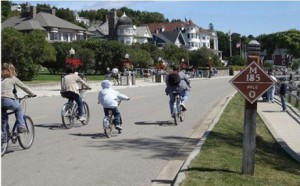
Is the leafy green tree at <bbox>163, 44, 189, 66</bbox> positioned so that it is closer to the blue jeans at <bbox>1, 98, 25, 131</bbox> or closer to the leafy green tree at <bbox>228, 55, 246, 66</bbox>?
the leafy green tree at <bbox>228, 55, 246, 66</bbox>

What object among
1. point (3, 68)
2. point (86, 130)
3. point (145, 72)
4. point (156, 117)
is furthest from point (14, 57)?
point (3, 68)

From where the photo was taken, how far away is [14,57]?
4241 cm

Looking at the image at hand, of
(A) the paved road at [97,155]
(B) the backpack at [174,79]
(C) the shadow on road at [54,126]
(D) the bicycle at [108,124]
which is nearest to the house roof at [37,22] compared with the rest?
(C) the shadow on road at [54,126]

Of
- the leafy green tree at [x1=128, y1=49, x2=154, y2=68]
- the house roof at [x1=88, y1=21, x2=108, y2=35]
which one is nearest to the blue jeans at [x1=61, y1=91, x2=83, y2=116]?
the leafy green tree at [x1=128, y1=49, x2=154, y2=68]

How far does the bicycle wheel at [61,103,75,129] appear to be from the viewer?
13.1 meters

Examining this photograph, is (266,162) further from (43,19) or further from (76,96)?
(43,19)

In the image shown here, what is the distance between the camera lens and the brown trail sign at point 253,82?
7648mm

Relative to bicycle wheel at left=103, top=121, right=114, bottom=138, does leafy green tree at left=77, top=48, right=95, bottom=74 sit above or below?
above

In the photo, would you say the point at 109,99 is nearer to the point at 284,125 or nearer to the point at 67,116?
the point at 67,116

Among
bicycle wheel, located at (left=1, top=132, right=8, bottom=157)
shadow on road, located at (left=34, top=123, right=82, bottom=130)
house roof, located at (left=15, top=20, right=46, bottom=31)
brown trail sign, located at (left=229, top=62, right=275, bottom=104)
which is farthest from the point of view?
house roof, located at (left=15, top=20, right=46, bottom=31)

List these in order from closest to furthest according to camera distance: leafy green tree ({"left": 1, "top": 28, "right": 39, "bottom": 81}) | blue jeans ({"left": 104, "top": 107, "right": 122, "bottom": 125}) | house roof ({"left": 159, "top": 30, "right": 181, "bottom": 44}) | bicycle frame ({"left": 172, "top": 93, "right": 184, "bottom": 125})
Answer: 1. blue jeans ({"left": 104, "top": 107, "right": 122, "bottom": 125})
2. bicycle frame ({"left": 172, "top": 93, "right": 184, "bottom": 125})
3. leafy green tree ({"left": 1, "top": 28, "right": 39, "bottom": 81})
4. house roof ({"left": 159, "top": 30, "right": 181, "bottom": 44})

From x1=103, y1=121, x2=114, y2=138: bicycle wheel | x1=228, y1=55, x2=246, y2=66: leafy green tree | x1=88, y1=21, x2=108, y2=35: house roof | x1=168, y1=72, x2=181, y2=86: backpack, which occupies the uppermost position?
x1=88, y1=21, x2=108, y2=35: house roof

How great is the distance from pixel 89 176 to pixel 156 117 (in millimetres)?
9016

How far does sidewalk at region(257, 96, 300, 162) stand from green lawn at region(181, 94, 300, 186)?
32 centimetres
